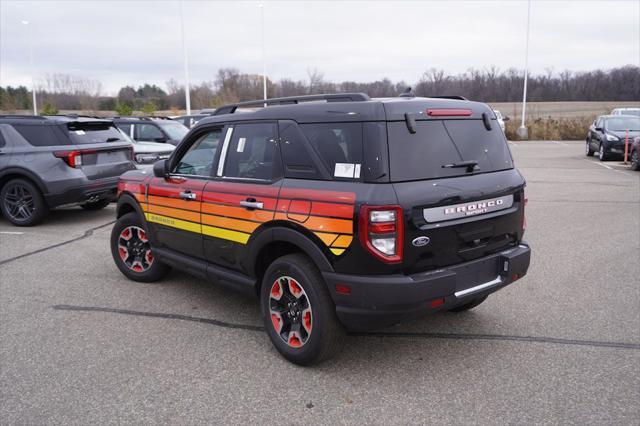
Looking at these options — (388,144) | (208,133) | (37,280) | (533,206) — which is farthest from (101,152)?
(533,206)

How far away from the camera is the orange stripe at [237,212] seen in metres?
3.77

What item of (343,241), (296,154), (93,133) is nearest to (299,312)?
(343,241)

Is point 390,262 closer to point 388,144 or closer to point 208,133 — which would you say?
point 388,144

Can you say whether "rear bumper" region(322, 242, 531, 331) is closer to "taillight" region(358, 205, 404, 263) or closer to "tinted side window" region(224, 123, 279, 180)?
"taillight" region(358, 205, 404, 263)

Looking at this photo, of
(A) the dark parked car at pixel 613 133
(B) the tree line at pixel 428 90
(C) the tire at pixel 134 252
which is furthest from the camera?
(B) the tree line at pixel 428 90

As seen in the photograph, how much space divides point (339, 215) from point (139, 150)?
930 cm

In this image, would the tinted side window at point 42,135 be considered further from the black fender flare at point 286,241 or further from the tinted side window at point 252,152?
the black fender flare at point 286,241

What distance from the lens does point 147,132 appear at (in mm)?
13234

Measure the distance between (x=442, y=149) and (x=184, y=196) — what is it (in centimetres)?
233

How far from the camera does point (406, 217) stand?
314 cm

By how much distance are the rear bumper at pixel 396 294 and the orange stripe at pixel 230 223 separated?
84 centimetres

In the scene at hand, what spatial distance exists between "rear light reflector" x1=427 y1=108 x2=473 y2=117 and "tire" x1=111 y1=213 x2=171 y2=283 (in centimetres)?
333

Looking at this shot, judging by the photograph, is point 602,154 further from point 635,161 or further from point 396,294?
point 396,294

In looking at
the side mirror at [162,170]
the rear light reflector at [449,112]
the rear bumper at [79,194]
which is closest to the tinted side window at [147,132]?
the rear bumper at [79,194]
